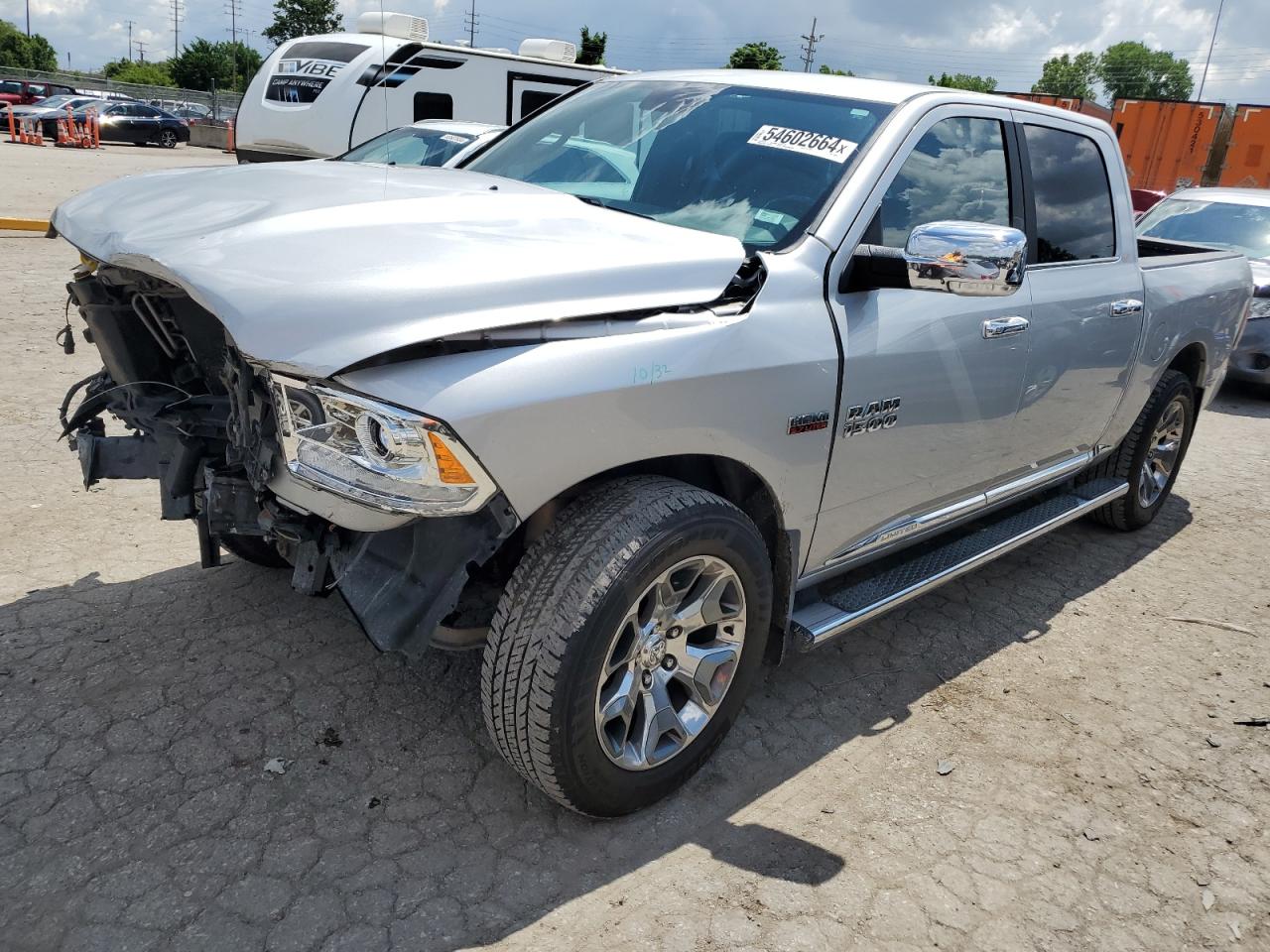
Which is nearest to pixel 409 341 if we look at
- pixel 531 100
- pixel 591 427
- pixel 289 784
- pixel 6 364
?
pixel 591 427

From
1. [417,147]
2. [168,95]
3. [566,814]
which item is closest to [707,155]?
[566,814]

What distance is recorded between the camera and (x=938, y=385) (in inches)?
124

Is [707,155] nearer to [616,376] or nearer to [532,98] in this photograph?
[616,376]

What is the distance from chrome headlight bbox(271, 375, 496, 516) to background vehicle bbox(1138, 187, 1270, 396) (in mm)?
8517

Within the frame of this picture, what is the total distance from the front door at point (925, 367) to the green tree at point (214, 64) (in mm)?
78239

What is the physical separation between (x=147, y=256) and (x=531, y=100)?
46.3 feet

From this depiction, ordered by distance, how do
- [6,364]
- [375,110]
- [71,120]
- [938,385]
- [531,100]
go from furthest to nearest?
[71,120] → [531,100] → [375,110] → [6,364] → [938,385]

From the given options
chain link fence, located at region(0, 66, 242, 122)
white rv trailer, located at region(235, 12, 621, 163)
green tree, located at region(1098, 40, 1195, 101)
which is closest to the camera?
white rv trailer, located at region(235, 12, 621, 163)

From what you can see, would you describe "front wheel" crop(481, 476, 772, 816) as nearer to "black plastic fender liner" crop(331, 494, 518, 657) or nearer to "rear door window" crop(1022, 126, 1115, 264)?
"black plastic fender liner" crop(331, 494, 518, 657)

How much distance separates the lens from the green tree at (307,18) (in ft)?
119

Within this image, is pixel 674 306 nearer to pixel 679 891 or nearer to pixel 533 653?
pixel 533 653

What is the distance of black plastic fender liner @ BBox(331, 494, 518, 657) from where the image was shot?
2.33m

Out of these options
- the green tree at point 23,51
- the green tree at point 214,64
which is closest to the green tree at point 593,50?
the green tree at point 214,64

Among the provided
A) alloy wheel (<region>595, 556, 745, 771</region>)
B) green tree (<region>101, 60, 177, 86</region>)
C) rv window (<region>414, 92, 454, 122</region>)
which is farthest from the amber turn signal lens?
green tree (<region>101, 60, 177, 86</region>)
